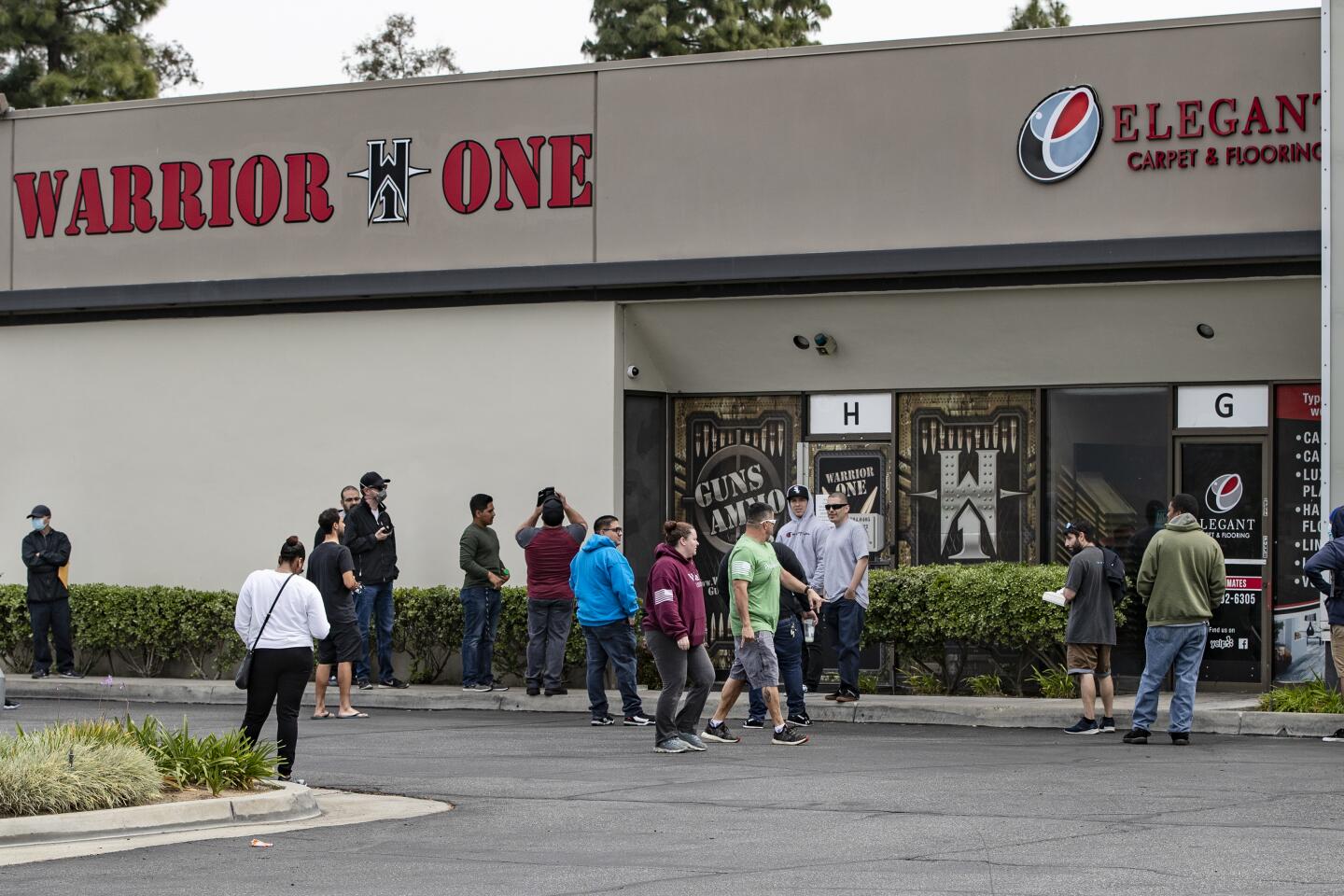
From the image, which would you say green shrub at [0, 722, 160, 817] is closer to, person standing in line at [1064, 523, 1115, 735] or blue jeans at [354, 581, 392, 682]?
blue jeans at [354, 581, 392, 682]

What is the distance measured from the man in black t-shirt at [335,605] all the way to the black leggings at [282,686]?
3558 millimetres

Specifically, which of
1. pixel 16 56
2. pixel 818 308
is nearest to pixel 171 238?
pixel 818 308

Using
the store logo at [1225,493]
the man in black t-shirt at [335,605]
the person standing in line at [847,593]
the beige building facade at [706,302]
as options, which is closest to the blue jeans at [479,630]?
the beige building facade at [706,302]

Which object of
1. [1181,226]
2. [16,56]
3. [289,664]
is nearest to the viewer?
[289,664]

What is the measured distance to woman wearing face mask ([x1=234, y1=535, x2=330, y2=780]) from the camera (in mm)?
12469

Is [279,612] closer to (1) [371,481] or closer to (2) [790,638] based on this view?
(2) [790,638]

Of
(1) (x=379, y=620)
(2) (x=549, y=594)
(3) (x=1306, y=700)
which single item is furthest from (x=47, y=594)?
(3) (x=1306, y=700)

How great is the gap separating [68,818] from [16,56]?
36314 millimetres

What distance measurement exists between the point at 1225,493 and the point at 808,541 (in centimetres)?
392

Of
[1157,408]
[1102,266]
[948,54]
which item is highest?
[948,54]

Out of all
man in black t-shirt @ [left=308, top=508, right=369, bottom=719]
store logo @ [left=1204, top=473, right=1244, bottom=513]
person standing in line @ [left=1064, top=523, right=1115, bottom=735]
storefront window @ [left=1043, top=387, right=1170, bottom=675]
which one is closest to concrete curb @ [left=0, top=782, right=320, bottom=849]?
man in black t-shirt @ [left=308, top=508, right=369, bottom=719]

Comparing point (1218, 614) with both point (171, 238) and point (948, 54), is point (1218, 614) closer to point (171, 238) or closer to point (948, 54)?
point (948, 54)

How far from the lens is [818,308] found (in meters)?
19.0

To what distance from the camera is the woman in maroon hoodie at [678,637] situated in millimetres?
14289
